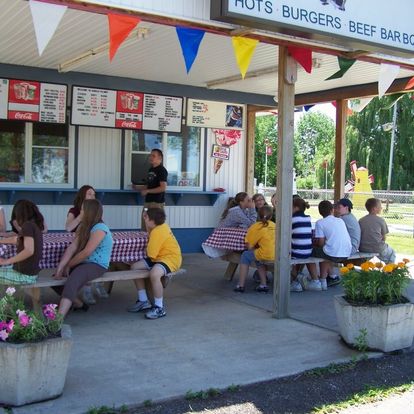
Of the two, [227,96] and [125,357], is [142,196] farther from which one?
[125,357]

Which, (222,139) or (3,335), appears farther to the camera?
(222,139)

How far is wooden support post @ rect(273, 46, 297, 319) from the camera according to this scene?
644 cm

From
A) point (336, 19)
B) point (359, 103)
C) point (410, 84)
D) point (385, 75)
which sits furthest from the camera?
point (359, 103)

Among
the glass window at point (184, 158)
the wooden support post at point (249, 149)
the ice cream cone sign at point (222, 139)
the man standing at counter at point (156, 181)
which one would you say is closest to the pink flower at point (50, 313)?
the man standing at counter at point (156, 181)

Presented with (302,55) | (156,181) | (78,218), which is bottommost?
(78,218)

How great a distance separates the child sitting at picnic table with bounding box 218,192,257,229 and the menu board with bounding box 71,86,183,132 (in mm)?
2612

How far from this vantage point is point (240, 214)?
8633 mm

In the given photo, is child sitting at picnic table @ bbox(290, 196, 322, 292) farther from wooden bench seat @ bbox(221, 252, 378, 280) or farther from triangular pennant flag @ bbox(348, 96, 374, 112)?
triangular pennant flag @ bbox(348, 96, 374, 112)

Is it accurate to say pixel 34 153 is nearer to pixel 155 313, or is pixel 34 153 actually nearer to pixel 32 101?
pixel 32 101

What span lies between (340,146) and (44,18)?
278 inches

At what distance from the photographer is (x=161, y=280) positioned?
658cm

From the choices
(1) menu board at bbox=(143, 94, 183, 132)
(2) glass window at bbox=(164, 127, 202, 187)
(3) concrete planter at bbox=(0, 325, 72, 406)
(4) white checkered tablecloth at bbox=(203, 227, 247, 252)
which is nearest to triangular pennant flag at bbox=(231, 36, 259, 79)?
(4) white checkered tablecloth at bbox=(203, 227, 247, 252)

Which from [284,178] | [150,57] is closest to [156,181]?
[150,57]

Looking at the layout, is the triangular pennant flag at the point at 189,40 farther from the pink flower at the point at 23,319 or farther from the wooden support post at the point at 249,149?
the wooden support post at the point at 249,149
